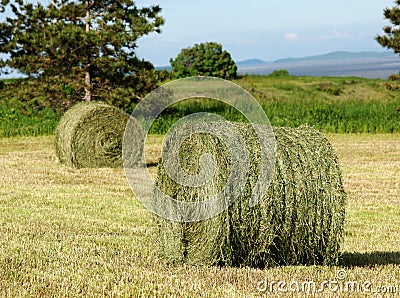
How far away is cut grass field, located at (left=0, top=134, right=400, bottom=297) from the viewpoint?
6.33 meters

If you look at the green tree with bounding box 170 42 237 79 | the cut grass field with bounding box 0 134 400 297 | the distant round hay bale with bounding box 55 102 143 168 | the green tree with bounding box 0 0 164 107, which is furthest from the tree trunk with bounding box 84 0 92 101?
the green tree with bounding box 170 42 237 79

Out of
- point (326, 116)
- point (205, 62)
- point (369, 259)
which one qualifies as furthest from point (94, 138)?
point (205, 62)

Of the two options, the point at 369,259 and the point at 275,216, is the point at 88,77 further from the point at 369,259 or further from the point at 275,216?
the point at 275,216

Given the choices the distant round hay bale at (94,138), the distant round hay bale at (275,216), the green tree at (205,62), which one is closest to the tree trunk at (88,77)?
the distant round hay bale at (94,138)

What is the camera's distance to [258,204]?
690 cm

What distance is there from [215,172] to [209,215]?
0.45 m

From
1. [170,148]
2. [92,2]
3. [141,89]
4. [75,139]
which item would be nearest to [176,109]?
[141,89]

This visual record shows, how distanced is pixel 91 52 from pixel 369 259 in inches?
764

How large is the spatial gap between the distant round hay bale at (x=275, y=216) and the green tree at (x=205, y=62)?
3388 cm

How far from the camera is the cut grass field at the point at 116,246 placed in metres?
6.33

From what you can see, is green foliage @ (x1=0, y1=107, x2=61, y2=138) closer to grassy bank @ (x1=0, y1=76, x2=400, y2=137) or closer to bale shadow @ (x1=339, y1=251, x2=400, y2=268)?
grassy bank @ (x1=0, y1=76, x2=400, y2=137)

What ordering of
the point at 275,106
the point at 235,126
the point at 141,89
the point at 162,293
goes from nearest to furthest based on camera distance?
the point at 162,293
the point at 235,126
the point at 141,89
the point at 275,106

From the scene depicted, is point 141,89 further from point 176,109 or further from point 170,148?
point 170,148

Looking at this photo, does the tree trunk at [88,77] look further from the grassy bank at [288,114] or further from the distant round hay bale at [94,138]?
the distant round hay bale at [94,138]
